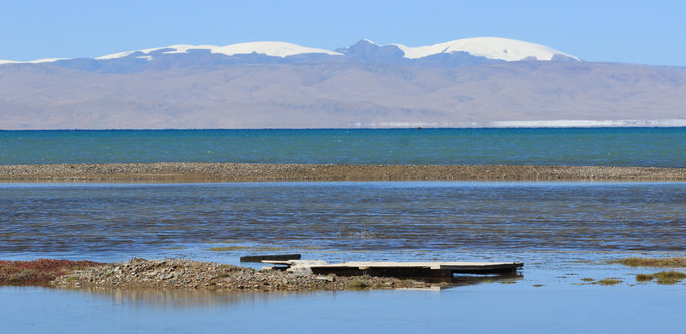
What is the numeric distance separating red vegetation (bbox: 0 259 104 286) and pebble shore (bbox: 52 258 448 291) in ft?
1.47

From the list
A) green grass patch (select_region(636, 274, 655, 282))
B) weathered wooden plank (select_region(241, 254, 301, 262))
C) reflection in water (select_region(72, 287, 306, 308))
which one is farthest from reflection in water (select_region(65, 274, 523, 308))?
weathered wooden plank (select_region(241, 254, 301, 262))

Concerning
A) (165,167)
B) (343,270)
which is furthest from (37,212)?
(165,167)

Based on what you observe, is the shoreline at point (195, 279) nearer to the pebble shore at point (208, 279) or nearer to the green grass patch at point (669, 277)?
the pebble shore at point (208, 279)

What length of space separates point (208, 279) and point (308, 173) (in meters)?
47.7

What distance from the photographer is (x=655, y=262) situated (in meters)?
25.4

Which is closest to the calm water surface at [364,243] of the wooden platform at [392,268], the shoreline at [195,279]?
the shoreline at [195,279]

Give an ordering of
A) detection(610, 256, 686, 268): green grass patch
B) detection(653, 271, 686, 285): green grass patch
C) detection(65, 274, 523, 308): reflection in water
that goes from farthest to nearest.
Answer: detection(610, 256, 686, 268): green grass patch < detection(653, 271, 686, 285): green grass patch < detection(65, 274, 523, 308): reflection in water

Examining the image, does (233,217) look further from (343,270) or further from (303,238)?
(343,270)

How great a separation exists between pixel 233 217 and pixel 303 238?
801cm

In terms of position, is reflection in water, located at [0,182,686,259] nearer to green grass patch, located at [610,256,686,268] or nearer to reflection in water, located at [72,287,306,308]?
green grass patch, located at [610,256,686,268]

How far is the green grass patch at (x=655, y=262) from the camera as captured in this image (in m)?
25.0

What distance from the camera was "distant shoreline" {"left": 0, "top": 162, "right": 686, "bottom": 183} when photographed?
217ft

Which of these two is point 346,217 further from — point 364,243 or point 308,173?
point 308,173

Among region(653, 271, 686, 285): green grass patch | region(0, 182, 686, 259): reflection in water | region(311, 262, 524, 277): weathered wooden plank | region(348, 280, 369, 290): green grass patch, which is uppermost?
region(311, 262, 524, 277): weathered wooden plank
